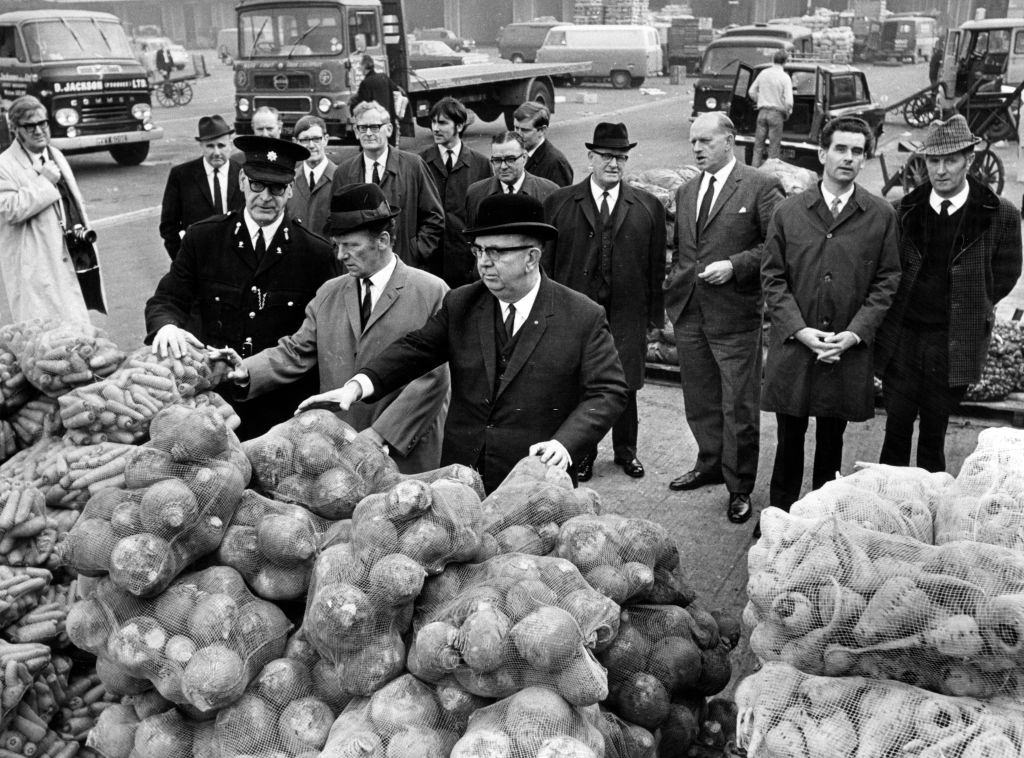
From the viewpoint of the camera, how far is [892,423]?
547cm

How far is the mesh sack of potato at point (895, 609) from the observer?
2.14m

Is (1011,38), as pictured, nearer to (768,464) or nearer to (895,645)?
(768,464)

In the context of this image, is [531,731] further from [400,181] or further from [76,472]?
[400,181]

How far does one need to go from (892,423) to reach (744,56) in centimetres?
1939

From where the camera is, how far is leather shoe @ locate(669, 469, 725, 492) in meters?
6.24

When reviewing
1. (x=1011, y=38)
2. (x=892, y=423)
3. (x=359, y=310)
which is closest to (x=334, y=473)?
(x=359, y=310)

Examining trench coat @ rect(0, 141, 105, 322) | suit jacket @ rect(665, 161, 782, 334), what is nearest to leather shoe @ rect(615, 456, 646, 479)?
suit jacket @ rect(665, 161, 782, 334)

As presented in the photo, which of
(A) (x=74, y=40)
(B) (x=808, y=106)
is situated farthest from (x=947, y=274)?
(A) (x=74, y=40)

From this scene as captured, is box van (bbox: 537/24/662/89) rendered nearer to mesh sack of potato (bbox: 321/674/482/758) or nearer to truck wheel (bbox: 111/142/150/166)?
truck wheel (bbox: 111/142/150/166)

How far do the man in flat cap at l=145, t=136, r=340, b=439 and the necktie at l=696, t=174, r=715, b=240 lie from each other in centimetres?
217

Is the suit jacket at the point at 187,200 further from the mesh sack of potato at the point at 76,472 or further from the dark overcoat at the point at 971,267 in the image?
the dark overcoat at the point at 971,267

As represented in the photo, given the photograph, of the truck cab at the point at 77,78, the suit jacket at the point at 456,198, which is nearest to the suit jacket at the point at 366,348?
the suit jacket at the point at 456,198

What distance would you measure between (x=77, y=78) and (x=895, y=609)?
1883 centimetres

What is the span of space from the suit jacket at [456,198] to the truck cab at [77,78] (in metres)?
12.0
